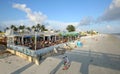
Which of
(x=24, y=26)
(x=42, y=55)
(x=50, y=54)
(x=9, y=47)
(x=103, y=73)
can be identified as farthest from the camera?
(x=24, y=26)

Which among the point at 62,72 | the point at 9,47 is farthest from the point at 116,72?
the point at 9,47

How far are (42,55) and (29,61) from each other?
186 centimetres

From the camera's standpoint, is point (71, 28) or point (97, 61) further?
point (71, 28)

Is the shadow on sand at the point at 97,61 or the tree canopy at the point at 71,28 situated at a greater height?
the tree canopy at the point at 71,28

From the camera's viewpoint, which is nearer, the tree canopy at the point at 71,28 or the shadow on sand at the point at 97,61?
the shadow on sand at the point at 97,61

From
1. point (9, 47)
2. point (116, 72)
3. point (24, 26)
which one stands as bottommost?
point (116, 72)

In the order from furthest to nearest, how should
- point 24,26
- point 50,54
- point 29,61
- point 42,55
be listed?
1. point 24,26
2. point 50,54
3. point 42,55
4. point 29,61

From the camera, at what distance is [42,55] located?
1412 centimetres

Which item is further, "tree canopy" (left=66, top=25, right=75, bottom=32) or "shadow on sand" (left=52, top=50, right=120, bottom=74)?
"tree canopy" (left=66, top=25, right=75, bottom=32)

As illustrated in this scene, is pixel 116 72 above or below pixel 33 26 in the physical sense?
below

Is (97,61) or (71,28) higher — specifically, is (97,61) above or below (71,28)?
below

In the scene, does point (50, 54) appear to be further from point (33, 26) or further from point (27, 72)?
point (33, 26)

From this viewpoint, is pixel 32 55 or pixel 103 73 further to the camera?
pixel 32 55

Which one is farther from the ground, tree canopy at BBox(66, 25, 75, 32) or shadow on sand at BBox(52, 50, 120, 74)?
tree canopy at BBox(66, 25, 75, 32)
